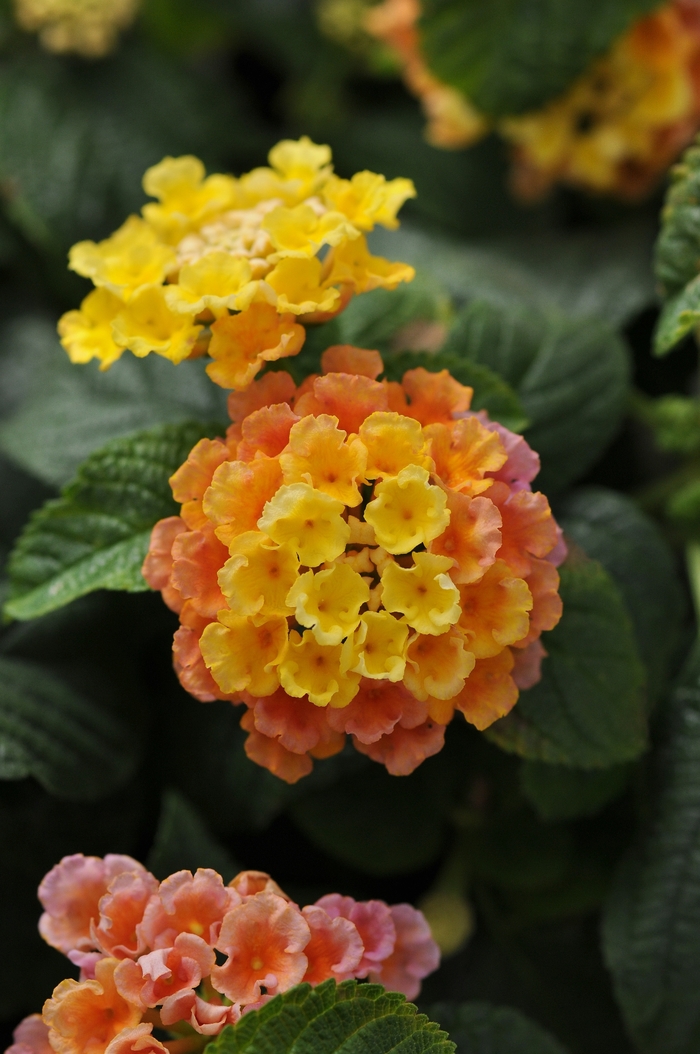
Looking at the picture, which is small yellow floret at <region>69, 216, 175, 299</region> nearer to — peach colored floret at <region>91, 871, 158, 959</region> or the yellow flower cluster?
peach colored floret at <region>91, 871, 158, 959</region>

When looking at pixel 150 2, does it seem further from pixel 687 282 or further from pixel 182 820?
pixel 182 820

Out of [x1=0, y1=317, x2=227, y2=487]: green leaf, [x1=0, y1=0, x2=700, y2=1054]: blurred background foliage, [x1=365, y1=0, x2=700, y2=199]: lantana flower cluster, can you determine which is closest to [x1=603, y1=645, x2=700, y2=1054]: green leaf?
[x1=0, y1=0, x2=700, y2=1054]: blurred background foliage

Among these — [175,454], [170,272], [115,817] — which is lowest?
[115,817]

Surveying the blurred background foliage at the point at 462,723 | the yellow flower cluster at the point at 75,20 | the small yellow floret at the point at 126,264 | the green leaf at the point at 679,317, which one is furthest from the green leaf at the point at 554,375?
the yellow flower cluster at the point at 75,20

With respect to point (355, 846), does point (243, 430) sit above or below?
above

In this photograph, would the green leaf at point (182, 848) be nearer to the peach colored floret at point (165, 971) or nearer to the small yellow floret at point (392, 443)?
the peach colored floret at point (165, 971)

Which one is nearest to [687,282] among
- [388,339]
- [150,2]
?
[388,339]

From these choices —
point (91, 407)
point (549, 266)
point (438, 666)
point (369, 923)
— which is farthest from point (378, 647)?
point (549, 266)
